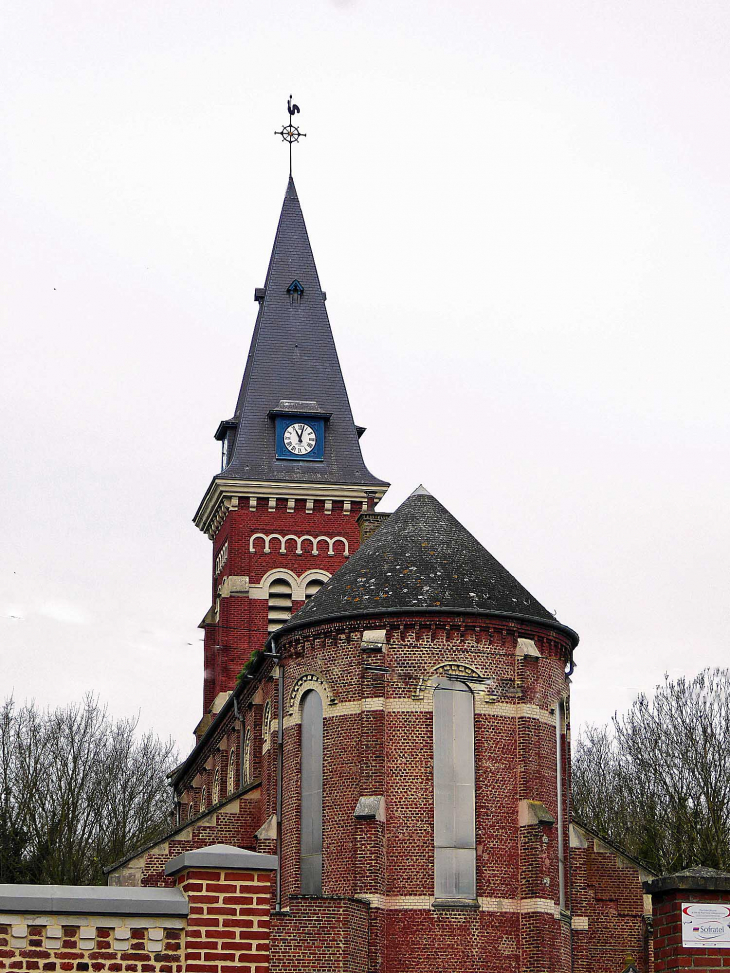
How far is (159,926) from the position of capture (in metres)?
10.3

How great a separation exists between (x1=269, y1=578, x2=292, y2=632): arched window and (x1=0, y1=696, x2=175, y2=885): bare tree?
9958 mm

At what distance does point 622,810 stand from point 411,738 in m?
23.0

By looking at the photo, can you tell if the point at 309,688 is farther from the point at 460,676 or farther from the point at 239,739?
the point at 239,739

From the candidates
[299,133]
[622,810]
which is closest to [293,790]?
[622,810]

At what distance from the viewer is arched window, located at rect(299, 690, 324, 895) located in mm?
30453

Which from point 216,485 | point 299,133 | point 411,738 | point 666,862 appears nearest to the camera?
point 411,738

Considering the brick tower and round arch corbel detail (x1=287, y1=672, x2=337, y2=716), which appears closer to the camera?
round arch corbel detail (x1=287, y1=672, x2=337, y2=716)

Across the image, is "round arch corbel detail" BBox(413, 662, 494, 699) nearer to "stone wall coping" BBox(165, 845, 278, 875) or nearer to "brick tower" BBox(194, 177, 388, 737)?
"brick tower" BBox(194, 177, 388, 737)

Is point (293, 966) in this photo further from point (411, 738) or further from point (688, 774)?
point (688, 774)

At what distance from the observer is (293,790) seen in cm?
3156

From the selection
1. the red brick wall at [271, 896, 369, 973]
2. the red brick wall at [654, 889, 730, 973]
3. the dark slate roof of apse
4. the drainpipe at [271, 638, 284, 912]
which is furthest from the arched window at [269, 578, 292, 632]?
the red brick wall at [654, 889, 730, 973]

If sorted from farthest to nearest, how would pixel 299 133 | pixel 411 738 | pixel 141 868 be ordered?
pixel 299 133
pixel 141 868
pixel 411 738

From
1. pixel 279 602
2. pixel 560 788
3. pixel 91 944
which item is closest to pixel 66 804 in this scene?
pixel 279 602

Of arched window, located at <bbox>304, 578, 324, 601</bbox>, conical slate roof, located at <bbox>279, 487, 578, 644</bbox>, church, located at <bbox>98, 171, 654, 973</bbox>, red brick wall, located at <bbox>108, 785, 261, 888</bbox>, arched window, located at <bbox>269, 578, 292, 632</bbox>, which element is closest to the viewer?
church, located at <bbox>98, 171, 654, 973</bbox>
